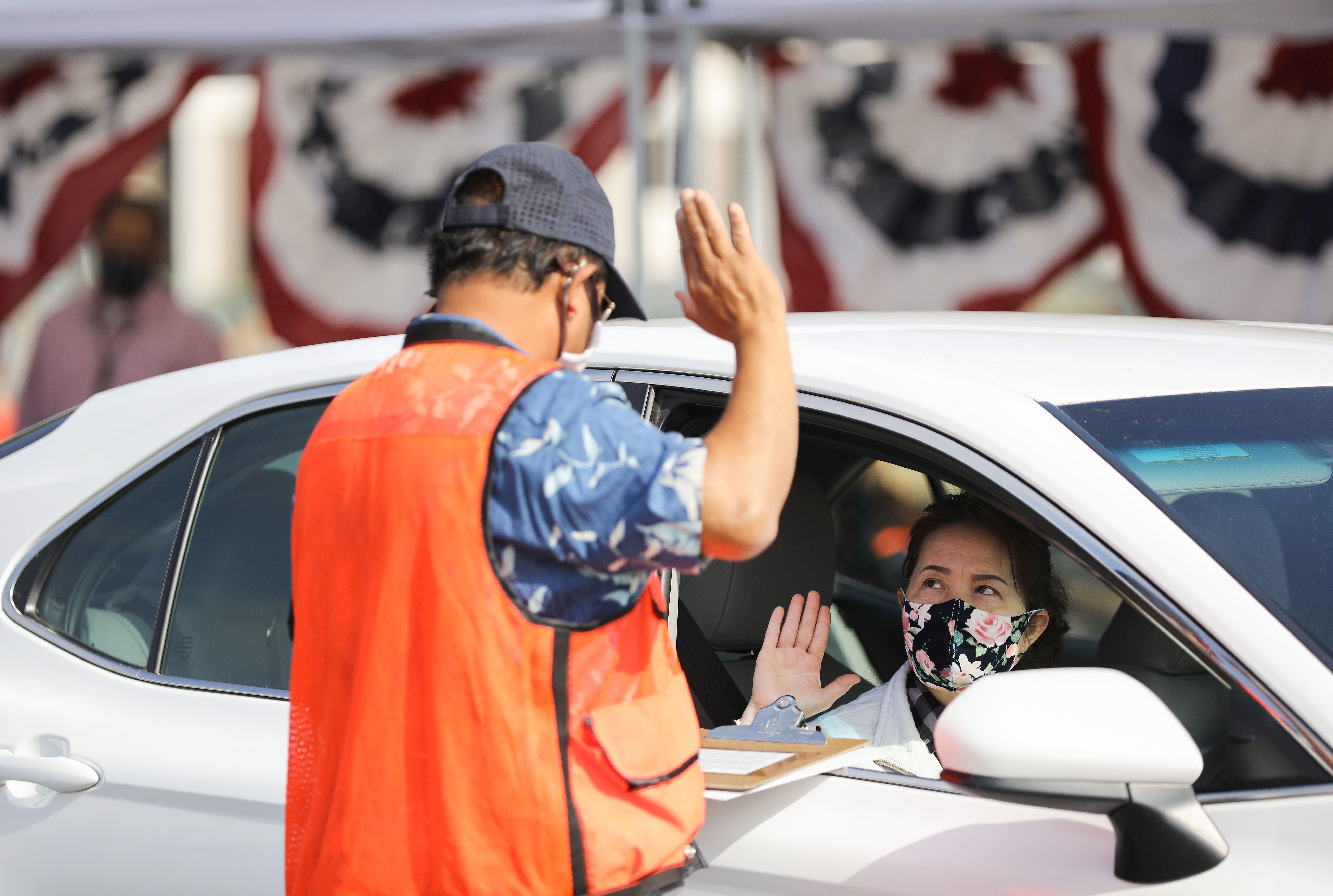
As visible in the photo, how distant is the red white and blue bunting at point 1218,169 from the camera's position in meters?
5.31

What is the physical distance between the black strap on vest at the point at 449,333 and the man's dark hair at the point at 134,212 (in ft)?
16.8

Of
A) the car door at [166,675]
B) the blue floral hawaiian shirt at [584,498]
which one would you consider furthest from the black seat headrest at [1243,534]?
the car door at [166,675]

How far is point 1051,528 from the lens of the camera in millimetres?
1642

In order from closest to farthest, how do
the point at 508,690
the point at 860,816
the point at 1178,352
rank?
the point at 508,690, the point at 860,816, the point at 1178,352

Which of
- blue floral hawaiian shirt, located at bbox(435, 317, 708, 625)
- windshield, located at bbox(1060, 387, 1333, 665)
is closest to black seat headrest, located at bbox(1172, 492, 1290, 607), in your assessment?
windshield, located at bbox(1060, 387, 1333, 665)

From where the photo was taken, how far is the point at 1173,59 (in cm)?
538

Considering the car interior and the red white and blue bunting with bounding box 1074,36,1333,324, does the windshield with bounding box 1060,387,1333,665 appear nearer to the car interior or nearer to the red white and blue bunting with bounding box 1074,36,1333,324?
the car interior

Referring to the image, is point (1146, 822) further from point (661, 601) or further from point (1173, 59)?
point (1173, 59)

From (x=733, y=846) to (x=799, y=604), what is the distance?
75 centimetres

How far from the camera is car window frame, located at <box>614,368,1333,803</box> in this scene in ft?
4.85

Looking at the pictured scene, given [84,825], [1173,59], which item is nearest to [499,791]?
[84,825]

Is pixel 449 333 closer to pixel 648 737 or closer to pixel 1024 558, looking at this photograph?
pixel 648 737

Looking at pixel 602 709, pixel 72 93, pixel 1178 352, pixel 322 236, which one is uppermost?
pixel 72 93

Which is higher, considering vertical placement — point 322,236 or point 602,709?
point 322,236
